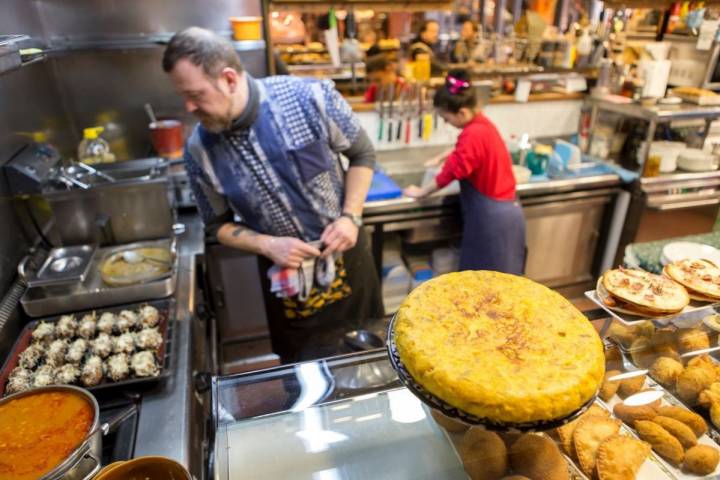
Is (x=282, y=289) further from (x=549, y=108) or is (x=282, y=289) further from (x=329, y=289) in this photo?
(x=549, y=108)

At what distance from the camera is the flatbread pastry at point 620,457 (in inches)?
29.4

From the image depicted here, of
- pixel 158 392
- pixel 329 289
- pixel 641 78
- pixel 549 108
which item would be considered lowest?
pixel 329 289

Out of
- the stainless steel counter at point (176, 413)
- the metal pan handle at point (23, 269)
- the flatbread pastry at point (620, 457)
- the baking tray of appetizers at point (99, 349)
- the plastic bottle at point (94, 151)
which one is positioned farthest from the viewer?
the plastic bottle at point (94, 151)

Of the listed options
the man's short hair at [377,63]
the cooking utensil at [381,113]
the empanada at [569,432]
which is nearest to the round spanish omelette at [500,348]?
the empanada at [569,432]

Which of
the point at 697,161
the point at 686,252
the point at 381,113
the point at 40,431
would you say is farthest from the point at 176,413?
the point at 697,161

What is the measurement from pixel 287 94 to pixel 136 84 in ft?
5.40

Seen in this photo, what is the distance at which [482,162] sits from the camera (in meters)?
2.69

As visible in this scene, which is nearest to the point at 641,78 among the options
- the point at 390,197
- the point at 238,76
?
the point at 390,197

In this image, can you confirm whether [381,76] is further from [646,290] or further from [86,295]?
[646,290]

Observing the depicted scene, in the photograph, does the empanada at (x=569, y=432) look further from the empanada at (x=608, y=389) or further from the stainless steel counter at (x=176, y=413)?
the stainless steel counter at (x=176, y=413)

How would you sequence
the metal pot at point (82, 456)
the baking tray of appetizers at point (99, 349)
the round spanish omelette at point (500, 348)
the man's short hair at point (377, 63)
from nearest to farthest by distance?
1. the round spanish omelette at point (500, 348)
2. the metal pot at point (82, 456)
3. the baking tray of appetizers at point (99, 349)
4. the man's short hair at point (377, 63)

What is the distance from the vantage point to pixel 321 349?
1.61 metres

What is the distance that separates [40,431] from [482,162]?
2388mm

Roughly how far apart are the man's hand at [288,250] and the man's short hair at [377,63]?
7.21 feet
